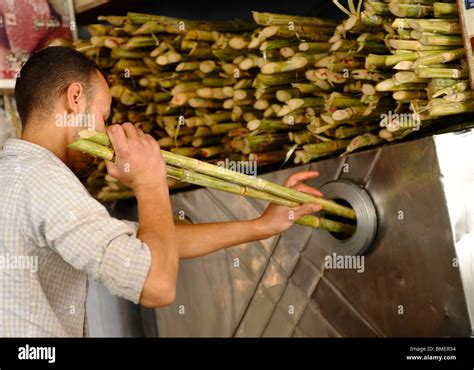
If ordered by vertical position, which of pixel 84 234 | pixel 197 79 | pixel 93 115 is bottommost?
pixel 84 234

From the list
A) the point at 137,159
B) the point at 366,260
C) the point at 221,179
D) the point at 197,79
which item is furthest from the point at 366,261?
the point at 197,79

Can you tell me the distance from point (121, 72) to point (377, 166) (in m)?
1.32

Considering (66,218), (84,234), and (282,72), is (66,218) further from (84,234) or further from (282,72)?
(282,72)

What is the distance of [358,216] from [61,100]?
3.42 feet

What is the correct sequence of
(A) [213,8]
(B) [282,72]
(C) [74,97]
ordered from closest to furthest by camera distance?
(C) [74,97], (B) [282,72], (A) [213,8]

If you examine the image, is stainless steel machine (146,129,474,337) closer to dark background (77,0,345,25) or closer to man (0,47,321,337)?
dark background (77,0,345,25)

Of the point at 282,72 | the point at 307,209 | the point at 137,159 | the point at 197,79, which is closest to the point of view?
the point at 137,159

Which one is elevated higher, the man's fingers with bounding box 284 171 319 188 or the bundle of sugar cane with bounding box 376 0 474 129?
the bundle of sugar cane with bounding box 376 0 474 129

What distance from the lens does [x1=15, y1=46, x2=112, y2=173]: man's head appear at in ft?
6.98

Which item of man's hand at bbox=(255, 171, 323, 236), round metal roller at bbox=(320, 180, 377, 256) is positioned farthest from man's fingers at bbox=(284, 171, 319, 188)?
round metal roller at bbox=(320, 180, 377, 256)

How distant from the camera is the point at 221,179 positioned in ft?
7.59

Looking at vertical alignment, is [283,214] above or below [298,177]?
below
